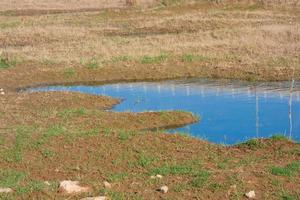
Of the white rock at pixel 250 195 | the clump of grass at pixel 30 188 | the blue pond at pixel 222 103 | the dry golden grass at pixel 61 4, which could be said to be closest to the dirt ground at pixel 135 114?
the clump of grass at pixel 30 188

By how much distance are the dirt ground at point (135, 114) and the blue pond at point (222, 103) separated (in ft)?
3.15

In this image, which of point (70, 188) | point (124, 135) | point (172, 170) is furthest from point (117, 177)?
point (124, 135)

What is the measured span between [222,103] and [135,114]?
14.2 feet

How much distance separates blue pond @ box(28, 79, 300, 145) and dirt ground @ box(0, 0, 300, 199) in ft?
3.15

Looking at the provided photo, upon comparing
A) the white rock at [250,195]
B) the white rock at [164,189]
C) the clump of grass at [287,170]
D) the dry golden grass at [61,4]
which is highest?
the dry golden grass at [61,4]

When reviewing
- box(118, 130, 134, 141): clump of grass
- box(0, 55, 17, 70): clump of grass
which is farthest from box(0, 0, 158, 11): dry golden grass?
box(118, 130, 134, 141): clump of grass

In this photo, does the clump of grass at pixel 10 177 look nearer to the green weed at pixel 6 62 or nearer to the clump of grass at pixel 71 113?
the clump of grass at pixel 71 113

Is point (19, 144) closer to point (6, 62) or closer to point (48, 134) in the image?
point (48, 134)

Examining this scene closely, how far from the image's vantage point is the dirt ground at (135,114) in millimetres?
11984

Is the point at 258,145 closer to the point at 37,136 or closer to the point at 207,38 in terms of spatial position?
the point at 37,136

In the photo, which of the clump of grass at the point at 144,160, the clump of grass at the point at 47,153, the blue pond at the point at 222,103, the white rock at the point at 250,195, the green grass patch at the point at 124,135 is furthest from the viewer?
the blue pond at the point at 222,103

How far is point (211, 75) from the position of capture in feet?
92.6

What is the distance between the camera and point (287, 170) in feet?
41.4

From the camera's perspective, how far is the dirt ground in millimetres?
11984
